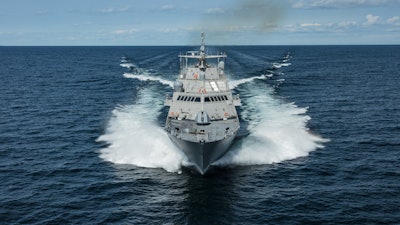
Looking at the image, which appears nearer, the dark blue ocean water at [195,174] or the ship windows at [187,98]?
the dark blue ocean water at [195,174]

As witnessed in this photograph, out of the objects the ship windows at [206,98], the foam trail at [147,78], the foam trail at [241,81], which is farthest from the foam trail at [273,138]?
the foam trail at [147,78]

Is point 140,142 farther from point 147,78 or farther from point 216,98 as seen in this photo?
point 147,78

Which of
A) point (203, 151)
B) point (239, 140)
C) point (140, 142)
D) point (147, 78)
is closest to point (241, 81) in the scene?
point (147, 78)

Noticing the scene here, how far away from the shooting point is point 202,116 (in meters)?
42.5

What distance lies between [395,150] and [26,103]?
60.1 meters

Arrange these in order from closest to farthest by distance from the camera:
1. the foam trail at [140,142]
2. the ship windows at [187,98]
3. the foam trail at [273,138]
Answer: the foam trail at [140,142] → the foam trail at [273,138] → the ship windows at [187,98]

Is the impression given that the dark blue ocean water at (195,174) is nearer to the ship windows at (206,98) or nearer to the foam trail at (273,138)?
the foam trail at (273,138)

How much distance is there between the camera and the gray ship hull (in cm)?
3819

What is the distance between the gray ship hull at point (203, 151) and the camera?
3819 centimetres

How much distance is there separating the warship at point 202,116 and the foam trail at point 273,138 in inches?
102

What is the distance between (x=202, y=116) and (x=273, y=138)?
34.6 ft

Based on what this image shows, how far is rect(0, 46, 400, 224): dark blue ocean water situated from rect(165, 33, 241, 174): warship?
219cm

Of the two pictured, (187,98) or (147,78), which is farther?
(147,78)

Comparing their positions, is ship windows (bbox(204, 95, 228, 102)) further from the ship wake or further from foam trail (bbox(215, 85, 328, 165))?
foam trail (bbox(215, 85, 328, 165))
